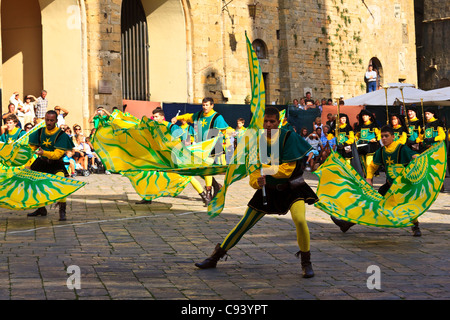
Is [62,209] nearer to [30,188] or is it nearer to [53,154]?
[30,188]

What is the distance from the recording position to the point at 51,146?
11875 millimetres

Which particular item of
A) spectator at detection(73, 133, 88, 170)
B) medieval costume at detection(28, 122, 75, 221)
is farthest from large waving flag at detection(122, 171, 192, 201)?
spectator at detection(73, 133, 88, 170)

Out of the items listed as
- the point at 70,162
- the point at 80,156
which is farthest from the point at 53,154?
the point at 80,156

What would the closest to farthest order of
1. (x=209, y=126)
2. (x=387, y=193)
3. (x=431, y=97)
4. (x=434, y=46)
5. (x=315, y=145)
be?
(x=387, y=193), (x=209, y=126), (x=315, y=145), (x=431, y=97), (x=434, y=46)

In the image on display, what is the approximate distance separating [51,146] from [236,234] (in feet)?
15.9

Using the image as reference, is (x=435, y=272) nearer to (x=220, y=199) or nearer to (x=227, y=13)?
(x=220, y=199)

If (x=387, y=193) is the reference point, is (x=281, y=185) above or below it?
above

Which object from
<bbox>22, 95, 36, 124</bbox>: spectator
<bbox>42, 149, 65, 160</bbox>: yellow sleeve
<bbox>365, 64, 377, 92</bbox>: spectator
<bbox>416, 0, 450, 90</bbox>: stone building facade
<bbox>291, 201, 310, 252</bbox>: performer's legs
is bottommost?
<bbox>291, 201, 310, 252</bbox>: performer's legs

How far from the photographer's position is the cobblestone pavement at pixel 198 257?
6.77 meters

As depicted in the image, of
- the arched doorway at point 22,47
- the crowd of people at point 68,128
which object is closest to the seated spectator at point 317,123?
the crowd of people at point 68,128

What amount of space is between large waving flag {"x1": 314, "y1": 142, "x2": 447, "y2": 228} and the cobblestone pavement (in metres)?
0.32

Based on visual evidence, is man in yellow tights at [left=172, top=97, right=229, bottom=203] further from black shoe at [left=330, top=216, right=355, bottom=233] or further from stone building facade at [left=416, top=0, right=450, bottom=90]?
stone building facade at [left=416, top=0, right=450, bottom=90]

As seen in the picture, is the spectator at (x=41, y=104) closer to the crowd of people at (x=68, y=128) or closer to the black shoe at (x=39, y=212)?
the crowd of people at (x=68, y=128)

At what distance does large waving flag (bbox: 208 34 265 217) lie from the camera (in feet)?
23.6
